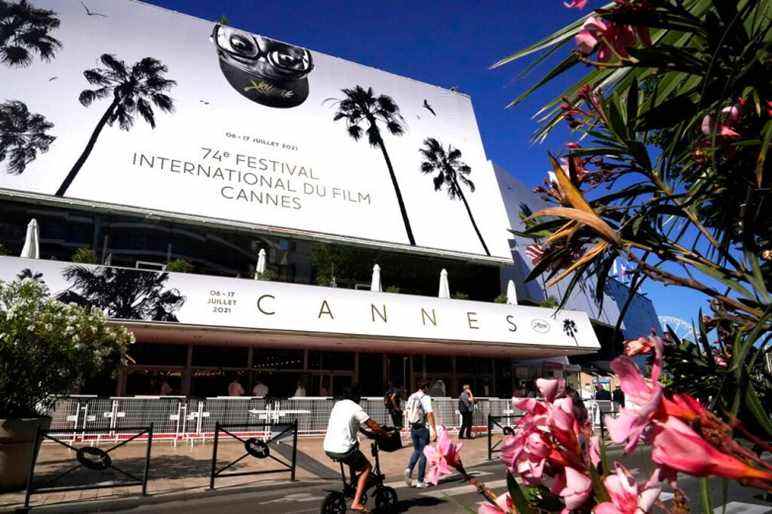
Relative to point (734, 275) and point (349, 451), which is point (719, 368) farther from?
point (349, 451)

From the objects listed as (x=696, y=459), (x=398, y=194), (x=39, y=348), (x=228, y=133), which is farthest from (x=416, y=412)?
(x=228, y=133)

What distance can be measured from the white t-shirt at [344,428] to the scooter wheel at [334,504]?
1.68 feet

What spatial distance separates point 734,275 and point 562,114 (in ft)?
3.45

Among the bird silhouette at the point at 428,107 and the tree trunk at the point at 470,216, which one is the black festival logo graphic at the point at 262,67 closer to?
the bird silhouette at the point at 428,107

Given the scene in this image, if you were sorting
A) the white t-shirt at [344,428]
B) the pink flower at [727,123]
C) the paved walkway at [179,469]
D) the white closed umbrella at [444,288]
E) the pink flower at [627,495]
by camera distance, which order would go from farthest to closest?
the white closed umbrella at [444,288] → the paved walkway at [179,469] → the white t-shirt at [344,428] → the pink flower at [727,123] → the pink flower at [627,495]

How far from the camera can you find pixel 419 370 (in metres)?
23.4

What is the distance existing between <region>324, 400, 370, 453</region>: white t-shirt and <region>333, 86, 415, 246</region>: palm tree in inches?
740

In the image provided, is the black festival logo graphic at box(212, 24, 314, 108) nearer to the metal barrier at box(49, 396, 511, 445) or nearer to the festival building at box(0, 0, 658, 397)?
the festival building at box(0, 0, 658, 397)

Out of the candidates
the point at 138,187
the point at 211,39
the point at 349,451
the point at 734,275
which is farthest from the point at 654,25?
the point at 211,39

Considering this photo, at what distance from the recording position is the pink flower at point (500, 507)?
3.92 ft

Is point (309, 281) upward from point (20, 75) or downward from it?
downward

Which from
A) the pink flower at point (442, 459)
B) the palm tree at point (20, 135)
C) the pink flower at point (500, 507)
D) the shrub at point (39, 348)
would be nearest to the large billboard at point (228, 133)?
the palm tree at point (20, 135)

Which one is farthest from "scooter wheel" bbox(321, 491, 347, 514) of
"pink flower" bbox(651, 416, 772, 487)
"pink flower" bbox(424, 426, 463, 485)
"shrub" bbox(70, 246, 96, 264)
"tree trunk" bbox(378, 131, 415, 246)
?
"tree trunk" bbox(378, 131, 415, 246)

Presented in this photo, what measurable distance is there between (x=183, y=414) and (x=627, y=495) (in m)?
14.0
